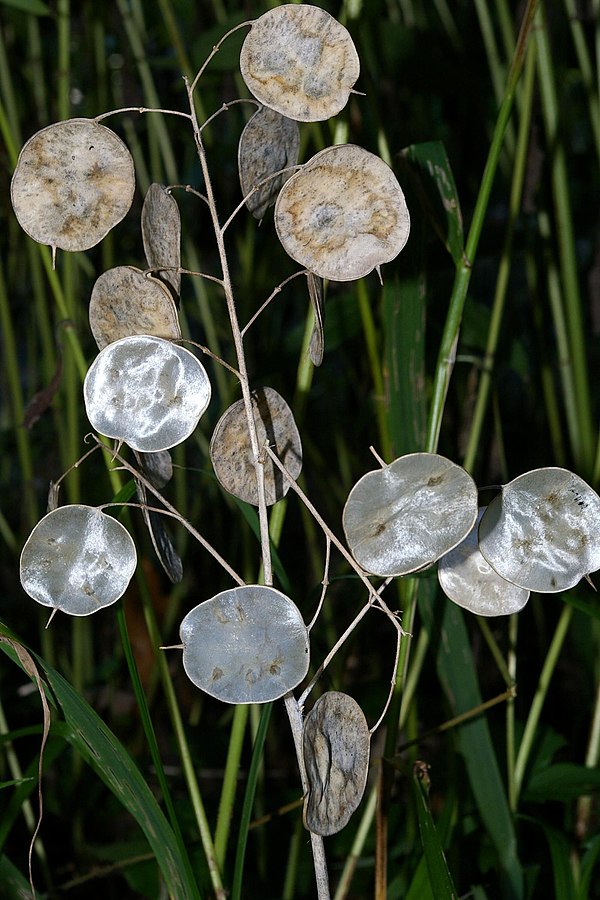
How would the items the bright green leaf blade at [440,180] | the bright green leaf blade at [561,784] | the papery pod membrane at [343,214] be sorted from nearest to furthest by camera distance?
the papery pod membrane at [343,214]
the bright green leaf blade at [440,180]
the bright green leaf blade at [561,784]

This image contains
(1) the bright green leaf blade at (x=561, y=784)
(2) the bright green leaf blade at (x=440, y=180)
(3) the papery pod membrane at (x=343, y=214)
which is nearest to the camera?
(3) the papery pod membrane at (x=343, y=214)

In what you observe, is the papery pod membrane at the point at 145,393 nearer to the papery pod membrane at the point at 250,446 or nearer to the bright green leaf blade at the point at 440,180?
the papery pod membrane at the point at 250,446

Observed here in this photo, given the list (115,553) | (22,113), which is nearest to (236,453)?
(115,553)

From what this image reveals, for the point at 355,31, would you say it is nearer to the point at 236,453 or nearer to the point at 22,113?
the point at 236,453

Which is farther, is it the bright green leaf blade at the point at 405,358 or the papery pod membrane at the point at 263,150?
the bright green leaf blade at the point at 405,358

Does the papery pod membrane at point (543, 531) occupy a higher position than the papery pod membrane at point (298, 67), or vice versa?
the papery pod membrane at point (298, 67)

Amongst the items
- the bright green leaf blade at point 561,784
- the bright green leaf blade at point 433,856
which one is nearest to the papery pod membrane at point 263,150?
the bright green leaf blade at point 433,856

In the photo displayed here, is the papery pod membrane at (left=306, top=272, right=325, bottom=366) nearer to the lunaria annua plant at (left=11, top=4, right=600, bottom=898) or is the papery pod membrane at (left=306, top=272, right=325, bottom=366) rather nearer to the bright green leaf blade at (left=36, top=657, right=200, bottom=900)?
the lunaria annua plant at (left=11, top=4, right=600, bottom=898)
